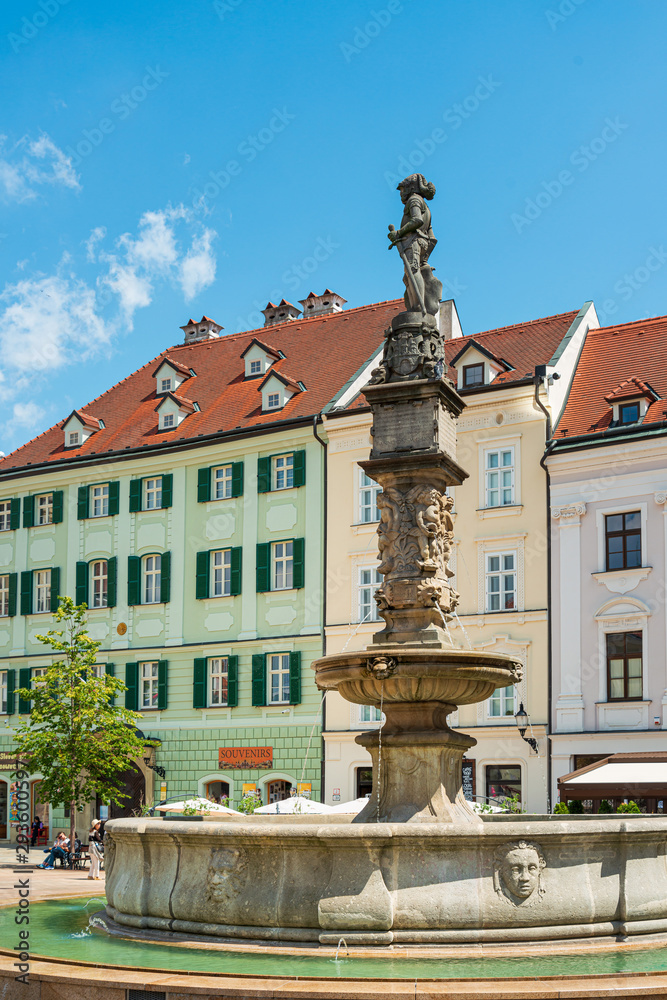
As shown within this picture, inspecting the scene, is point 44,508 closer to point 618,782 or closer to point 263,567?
point 263,567

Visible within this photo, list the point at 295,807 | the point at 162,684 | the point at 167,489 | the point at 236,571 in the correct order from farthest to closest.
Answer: the point at 167,489 → the point at 162,684 → the point at 236,571 → the point at 295,807

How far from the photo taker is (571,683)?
29875 millimetres

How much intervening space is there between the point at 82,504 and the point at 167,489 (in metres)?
3.37

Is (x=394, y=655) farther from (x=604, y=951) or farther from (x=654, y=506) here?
(x=654, y=506)

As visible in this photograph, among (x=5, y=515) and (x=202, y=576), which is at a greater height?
(x=5, y=515)

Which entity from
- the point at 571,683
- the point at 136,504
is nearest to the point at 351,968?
the point at 571,683

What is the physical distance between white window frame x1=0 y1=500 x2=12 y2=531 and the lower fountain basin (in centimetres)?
3346

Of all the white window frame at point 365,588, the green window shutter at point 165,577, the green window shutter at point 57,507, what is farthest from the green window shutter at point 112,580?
the white window frame at point 365,588

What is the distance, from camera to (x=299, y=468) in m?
35.5

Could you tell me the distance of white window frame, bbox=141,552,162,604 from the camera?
124 ft

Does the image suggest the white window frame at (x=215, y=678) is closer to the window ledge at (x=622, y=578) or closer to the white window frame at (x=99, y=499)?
the white window frame at (x=99, y=499)

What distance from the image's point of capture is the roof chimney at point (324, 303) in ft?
147

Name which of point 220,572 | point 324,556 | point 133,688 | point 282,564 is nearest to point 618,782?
point 324,556

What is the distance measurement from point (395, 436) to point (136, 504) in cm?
2673
